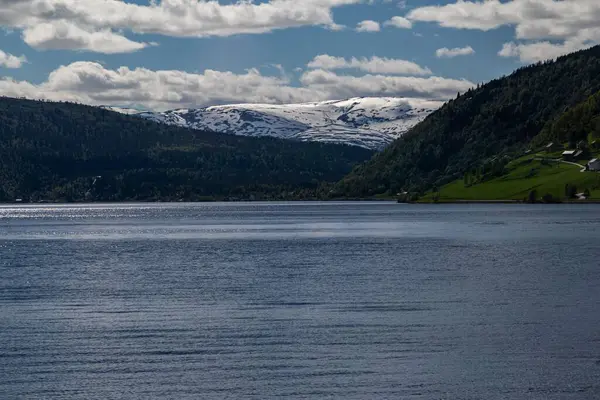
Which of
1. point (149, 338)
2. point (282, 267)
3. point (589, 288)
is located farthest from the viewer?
point (282, 267)

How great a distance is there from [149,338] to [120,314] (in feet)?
40.0

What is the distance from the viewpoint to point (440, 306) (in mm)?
72188

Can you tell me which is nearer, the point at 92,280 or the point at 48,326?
the point at 48,326

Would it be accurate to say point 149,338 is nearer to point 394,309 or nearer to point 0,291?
point 394,309

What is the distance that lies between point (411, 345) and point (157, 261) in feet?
235

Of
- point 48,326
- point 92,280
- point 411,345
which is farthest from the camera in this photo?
point 92,280

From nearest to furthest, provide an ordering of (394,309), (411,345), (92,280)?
(411,345), (394,309), (92,280)

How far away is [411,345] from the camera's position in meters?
55.8

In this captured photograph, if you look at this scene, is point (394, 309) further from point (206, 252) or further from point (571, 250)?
point (206, 252)

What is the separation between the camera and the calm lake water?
47.0 meters

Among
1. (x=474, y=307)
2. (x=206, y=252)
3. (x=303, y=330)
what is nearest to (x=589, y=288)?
(x=474, y=307)

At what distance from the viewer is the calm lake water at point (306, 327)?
46969 mm

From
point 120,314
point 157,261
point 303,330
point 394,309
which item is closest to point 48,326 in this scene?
point 120,314

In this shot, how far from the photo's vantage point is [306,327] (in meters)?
63.0
